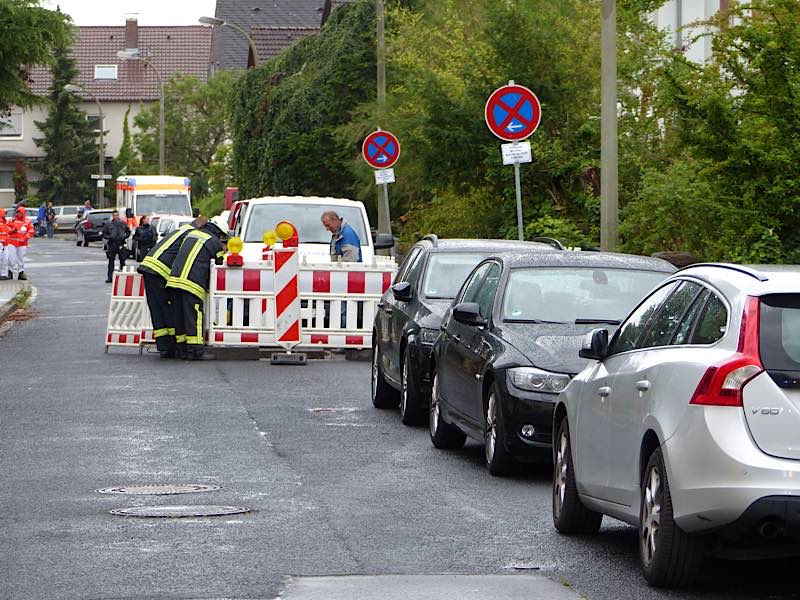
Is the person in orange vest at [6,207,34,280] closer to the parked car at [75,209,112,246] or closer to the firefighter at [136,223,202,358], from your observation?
the firefighter at [136,223,202,358]

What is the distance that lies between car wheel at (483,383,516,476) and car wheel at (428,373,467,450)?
4.05ft

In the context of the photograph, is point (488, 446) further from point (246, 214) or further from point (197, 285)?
point (246, 214)

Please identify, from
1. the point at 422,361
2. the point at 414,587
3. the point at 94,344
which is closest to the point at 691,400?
the point at 414,587

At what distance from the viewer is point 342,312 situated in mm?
22422

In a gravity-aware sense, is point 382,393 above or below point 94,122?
below

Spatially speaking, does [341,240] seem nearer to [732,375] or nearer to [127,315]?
[127,315]

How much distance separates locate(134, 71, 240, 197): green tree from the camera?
305 feet

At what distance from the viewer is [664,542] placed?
7.68 m

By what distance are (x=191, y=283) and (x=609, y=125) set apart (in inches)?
210

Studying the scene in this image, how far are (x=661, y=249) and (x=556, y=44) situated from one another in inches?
280

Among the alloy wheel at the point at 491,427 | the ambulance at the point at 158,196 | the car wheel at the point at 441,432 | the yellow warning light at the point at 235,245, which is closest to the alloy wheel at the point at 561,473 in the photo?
the alloy wheel at the point at 491,427

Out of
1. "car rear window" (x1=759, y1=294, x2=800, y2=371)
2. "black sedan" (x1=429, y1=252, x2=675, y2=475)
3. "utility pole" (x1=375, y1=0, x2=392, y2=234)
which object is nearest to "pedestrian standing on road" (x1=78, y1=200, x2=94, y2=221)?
"utility pole" (x1=375, y1=0, x2=392, y2=234)

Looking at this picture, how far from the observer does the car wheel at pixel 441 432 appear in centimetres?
1329

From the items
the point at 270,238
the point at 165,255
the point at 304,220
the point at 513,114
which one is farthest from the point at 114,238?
the point at 513,114
